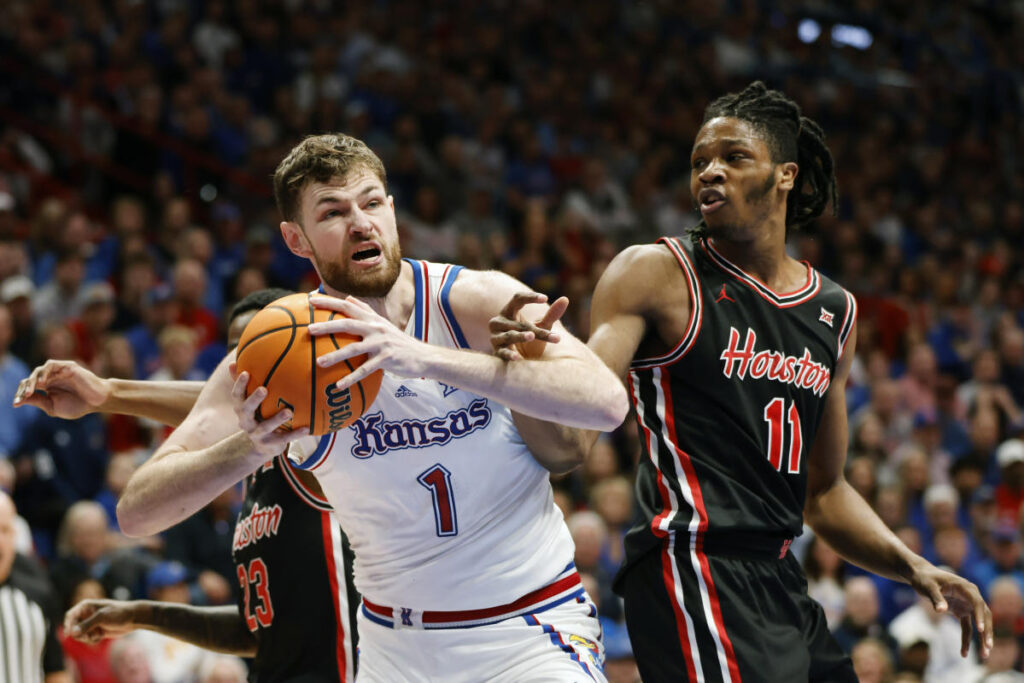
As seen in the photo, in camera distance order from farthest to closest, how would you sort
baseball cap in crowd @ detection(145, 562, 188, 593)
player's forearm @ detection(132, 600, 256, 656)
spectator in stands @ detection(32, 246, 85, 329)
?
spectator in stands @ detection(32, 246, 85, 329) < baseball cap in crowd @ detection(145, 562, 188, 593) < player's forearm @ detection(132, 600, 256, 656)

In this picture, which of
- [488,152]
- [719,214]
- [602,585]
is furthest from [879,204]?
[719,214]

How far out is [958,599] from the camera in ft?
12.6

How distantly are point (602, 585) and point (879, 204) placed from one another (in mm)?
8467

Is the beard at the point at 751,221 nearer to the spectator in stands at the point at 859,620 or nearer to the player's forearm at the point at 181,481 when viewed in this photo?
the player's forearm at the point at 181,481

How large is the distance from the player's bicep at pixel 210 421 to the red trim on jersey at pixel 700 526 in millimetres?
1338

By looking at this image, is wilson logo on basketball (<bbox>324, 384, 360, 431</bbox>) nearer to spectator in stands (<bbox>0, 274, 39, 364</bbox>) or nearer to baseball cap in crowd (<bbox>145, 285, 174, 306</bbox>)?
spectator in stands (<bbox>0, 274, 39, 364</bbox>)

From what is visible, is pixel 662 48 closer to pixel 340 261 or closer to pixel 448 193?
pixel 448 193

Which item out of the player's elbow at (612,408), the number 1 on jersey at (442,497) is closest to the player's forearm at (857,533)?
the player's elbow at (612,408)


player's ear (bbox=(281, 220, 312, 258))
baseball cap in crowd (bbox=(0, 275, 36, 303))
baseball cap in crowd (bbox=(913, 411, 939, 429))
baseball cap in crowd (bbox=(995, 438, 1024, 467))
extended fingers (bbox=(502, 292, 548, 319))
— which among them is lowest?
baseball cap in crowd (bbox=(995, 438, 1024, 467))

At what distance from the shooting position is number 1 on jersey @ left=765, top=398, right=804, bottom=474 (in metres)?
3.79

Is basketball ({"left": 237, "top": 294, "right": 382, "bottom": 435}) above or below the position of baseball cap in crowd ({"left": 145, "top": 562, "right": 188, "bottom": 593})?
above

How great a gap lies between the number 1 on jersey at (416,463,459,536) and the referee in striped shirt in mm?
2414

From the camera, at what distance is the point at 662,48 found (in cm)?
1596

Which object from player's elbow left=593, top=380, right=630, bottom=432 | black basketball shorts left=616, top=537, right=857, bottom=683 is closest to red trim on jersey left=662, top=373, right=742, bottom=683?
black basketball shorts left=616, top=537, right=857, bottom=683
